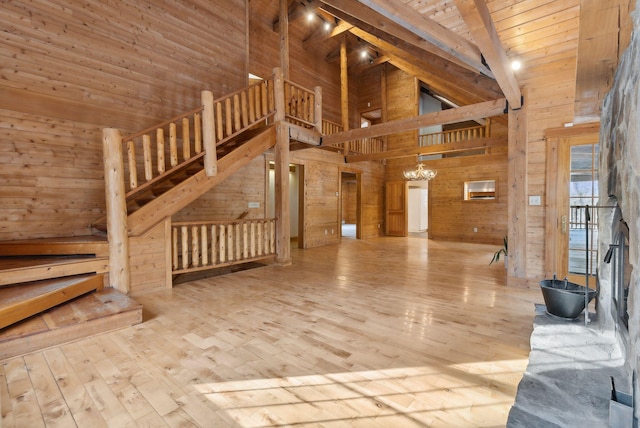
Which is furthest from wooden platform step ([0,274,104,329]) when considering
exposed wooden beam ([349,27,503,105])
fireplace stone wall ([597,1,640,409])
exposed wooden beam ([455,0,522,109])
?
exposed wooden beam ([349,27,503,105])

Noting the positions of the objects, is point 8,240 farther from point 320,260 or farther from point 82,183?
point 320,260

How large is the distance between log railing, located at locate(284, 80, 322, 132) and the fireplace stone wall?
4.63 m

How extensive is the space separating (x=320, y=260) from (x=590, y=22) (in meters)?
5.23

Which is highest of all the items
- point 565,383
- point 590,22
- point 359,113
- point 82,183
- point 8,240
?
point 359,113

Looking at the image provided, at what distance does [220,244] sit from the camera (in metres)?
4.63

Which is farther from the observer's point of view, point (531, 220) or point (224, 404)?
point (531, 220)

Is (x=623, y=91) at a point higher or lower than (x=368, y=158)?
lower

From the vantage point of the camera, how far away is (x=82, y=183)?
4164 mm

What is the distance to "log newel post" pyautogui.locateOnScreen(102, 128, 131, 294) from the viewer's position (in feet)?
10.8

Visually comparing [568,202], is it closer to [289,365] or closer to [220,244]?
[289,365]

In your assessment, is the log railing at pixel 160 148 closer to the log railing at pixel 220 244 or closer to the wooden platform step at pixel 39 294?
the log railing at pixel 220 244

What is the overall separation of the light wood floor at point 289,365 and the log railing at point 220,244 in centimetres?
74

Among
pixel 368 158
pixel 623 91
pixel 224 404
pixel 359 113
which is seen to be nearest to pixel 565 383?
pixel 623 91

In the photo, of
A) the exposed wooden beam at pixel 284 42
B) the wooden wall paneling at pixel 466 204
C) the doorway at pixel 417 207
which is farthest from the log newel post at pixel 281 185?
the doorway at pixel 417 207
